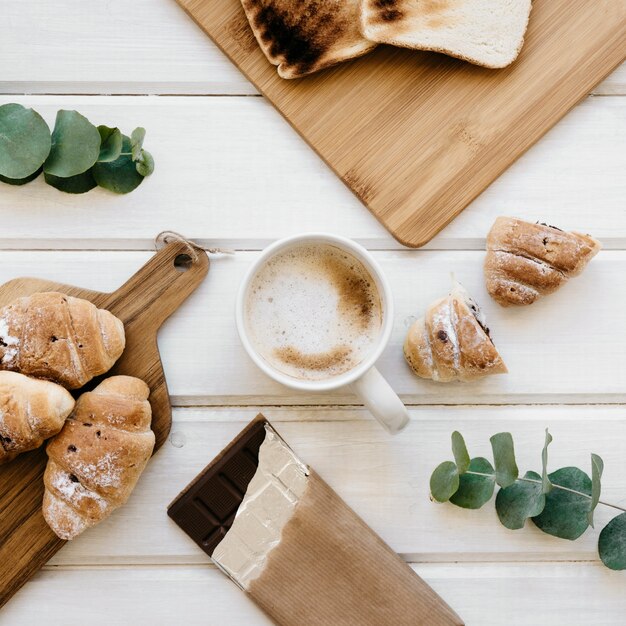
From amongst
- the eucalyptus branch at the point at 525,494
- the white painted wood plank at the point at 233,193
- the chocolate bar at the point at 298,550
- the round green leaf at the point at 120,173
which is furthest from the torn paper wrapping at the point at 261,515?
the round green leaf at the point at 120,173

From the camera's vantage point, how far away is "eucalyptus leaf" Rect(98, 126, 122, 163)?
3.75 feet

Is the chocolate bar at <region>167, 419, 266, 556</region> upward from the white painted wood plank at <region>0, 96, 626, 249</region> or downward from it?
downward

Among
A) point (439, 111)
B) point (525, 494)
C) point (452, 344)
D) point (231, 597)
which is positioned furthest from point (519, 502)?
point (439, 111)

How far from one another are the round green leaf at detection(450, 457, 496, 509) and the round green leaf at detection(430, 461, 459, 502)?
0.03 metres

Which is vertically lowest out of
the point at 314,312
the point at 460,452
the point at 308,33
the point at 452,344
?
the point at 460,452

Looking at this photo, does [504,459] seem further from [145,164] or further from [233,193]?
[145,164]

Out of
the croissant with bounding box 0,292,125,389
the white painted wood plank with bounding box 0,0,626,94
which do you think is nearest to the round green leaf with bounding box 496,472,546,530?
the croissant with bounding box 0,292,125,389

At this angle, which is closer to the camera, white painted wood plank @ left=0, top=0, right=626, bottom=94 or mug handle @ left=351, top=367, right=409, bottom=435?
mug handle @ left=351, top=367, right=409, bottom=435

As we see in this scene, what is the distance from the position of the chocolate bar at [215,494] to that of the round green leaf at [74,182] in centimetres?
45

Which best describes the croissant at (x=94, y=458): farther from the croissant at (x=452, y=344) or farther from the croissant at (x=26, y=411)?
the croissant at (x=452, y=344)

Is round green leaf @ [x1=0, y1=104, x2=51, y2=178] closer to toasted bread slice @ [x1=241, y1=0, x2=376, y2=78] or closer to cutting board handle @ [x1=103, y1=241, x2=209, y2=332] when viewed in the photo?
cutting board handle @ [x1=103, y1=241, x2=209, y2=332]

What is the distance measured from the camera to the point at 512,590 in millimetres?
1179

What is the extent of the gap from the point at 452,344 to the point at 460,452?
0.52 feet

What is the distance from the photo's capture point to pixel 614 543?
1142 mm
